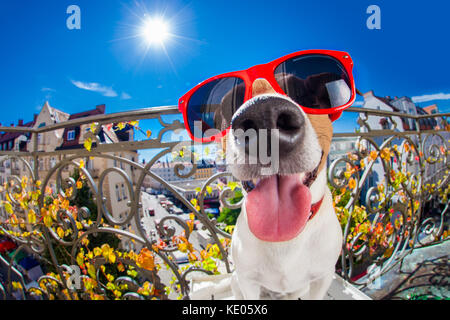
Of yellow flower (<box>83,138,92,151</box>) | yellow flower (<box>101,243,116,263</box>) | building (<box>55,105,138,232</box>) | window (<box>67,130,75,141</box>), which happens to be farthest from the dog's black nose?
window (<box>67,130,75,141</box>)

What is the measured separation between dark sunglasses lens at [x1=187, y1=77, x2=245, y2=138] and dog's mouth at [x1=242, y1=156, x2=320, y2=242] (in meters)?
0.29

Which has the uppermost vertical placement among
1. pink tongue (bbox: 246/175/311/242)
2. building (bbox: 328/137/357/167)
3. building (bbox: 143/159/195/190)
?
building (bbox: 328/137/357/167)

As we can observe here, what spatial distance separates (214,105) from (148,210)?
0.77 metres

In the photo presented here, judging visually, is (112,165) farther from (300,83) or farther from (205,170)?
(300,83)

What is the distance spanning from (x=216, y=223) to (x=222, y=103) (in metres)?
0.66

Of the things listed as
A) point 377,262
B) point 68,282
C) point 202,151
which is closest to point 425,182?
point 377,262

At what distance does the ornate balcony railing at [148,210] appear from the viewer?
952mm

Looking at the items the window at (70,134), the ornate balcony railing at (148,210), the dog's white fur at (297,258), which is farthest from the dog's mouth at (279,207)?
the window at (70,134)

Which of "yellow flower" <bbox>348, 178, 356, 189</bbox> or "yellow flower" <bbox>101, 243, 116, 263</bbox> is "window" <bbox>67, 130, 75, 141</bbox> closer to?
"yellow flower" <bbox>101, 243, 116, 263</bbox>

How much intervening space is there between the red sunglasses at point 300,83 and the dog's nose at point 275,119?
0.56ft

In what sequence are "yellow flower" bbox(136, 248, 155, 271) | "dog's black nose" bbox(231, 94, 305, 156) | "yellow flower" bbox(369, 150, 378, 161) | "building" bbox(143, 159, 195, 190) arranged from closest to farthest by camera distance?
"dog's black nose" bbox(231, 94, 305, 156) → "building" bbox(143, 159, 195, 190) → "yellow flower" bbox(136, 248, 155, 271) → "yellow flower" bbox(369, 150, 378, 161)

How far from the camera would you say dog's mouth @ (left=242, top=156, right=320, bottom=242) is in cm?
54

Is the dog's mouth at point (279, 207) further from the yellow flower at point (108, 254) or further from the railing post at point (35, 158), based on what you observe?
the railing post at point (35, 158)

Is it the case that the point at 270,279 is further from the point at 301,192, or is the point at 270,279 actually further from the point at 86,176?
the point at 86,176
